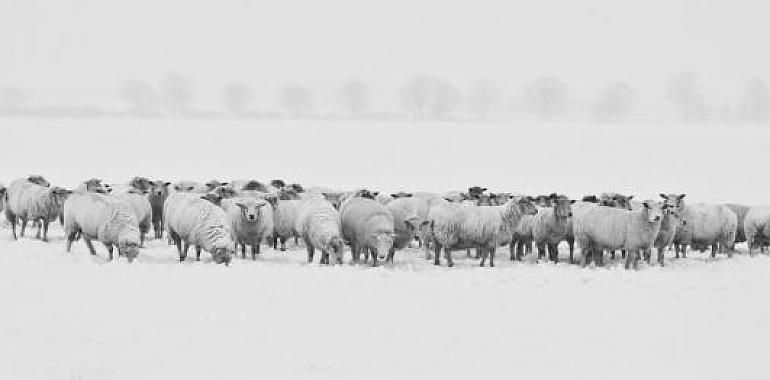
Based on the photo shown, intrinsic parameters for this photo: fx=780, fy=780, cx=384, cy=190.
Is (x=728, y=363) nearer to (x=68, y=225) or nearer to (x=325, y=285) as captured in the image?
(x=325, y=285)

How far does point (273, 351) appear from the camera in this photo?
430 inches

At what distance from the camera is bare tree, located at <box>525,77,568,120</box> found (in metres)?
128

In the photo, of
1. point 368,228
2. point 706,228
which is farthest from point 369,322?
point 706,228

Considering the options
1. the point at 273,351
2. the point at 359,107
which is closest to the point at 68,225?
the point at 273,351

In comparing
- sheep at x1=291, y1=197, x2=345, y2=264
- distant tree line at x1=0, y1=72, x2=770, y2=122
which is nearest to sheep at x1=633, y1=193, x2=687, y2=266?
sheep at x1=291, y1=197, x2=345, y2=264

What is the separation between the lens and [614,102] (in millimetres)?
122625

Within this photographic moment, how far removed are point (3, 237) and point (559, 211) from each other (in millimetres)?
17380

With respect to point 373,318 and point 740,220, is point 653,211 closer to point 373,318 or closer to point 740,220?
point 740,220

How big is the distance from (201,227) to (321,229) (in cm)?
305

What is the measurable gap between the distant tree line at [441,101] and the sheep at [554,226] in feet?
301

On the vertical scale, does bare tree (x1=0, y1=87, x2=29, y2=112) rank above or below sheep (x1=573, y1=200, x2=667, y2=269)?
above

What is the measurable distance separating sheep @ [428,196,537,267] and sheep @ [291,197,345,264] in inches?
104

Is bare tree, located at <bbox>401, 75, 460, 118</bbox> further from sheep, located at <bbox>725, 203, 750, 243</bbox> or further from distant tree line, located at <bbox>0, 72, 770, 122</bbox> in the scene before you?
sheep, located at <bbox>725, 203, 750, 243</bbox>

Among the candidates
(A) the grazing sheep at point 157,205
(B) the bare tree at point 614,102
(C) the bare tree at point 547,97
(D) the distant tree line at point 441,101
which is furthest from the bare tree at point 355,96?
(A) the grazing sheep at point 157,205
